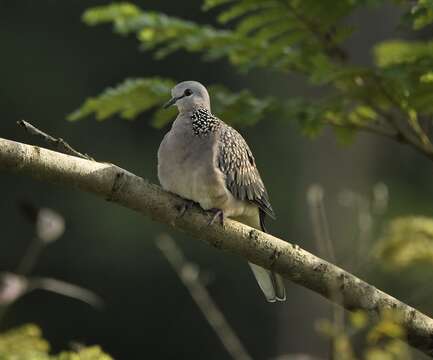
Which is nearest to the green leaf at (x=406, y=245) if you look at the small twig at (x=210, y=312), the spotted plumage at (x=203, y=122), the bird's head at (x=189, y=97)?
the small twig at (x=210, y=312)

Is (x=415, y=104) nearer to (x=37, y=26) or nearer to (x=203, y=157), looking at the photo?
(x=203, y=157)

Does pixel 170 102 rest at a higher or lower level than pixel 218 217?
higher

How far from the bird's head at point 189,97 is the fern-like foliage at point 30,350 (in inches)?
62.3

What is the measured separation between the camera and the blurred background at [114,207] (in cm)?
1375

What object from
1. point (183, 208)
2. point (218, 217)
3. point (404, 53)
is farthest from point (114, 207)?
point (183, 208)

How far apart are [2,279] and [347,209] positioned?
606 centimetres

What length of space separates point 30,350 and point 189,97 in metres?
1.77

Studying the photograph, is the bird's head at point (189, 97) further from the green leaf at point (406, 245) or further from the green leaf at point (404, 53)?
the green leaf at point (406, 245)

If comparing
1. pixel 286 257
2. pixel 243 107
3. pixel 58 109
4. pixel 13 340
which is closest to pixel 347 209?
pixel 243 107

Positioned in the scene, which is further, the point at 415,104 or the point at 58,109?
the point at 58,109

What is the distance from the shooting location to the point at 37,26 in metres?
16.0

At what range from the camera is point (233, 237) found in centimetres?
329

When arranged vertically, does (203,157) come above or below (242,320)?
below

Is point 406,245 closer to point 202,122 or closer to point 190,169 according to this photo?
point 190,169
